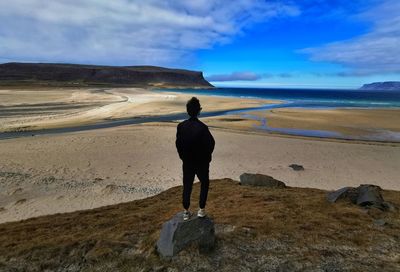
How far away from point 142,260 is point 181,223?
2.84ft

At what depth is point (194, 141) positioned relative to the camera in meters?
5.44

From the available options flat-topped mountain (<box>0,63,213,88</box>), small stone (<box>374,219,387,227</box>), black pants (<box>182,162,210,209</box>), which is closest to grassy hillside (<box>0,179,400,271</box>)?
small stone (<box>374,219,387,227</box>)

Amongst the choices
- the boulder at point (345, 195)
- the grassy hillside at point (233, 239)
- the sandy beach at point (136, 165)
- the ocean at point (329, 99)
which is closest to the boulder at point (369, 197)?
the boulder at point (345, 195)

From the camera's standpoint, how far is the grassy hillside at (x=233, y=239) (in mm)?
5449

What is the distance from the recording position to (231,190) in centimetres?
1009

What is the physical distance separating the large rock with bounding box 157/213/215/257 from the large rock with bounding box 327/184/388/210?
4231 millimetres

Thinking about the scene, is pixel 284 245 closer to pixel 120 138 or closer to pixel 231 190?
pixel 231 190

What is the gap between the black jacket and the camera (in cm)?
545

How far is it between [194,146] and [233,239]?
200cm

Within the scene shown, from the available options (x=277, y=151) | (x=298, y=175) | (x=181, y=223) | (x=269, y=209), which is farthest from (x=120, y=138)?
(x=181, y=223)

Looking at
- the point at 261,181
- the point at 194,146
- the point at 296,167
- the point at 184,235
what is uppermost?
the point at 194,146

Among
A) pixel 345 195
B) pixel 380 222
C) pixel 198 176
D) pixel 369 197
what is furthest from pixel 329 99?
pixel 198 176

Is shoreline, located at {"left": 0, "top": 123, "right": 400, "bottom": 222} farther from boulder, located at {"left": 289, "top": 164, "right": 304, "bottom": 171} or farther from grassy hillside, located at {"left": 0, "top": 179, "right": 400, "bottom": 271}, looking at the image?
grassy hillside, located at {"left": 0, "top": 179, "right": 400, "bottom": 271}

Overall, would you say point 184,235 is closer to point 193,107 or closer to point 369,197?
point 193,107
